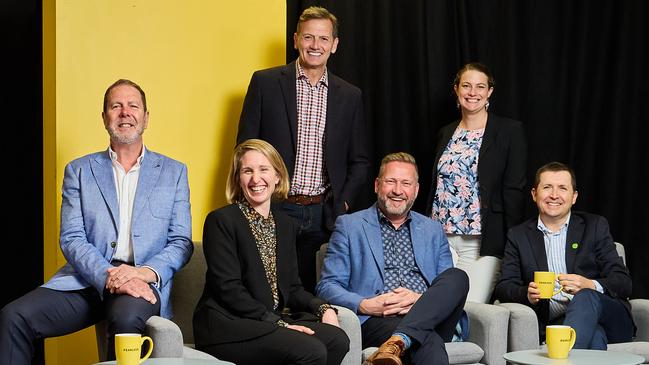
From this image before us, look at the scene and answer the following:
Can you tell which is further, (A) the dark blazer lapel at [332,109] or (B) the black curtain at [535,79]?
(B) the black curtain at [535,79]

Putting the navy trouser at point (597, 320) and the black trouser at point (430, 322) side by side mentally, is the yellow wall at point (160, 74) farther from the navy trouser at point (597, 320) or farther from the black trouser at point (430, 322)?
the navy trouser at point (597, 320)

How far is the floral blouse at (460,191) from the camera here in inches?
223

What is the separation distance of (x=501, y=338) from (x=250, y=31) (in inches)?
85.7

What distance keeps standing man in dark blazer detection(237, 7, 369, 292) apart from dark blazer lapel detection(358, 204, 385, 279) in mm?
386

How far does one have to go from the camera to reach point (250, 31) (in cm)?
579

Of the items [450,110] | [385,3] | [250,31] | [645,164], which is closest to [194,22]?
[250,31]

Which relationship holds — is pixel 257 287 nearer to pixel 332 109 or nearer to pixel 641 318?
pixel 332 109

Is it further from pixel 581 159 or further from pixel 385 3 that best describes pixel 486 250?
pixel 385 3

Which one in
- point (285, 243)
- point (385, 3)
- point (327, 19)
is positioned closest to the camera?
point (285, 243)

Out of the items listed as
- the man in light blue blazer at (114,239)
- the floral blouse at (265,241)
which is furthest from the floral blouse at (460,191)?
the man in light blue blazer at (114,239)

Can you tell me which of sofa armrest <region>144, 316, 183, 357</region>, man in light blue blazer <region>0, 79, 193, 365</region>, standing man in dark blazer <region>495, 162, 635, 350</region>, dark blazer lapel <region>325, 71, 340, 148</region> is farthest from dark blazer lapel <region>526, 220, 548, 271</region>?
sofa armrest <region>144, 316, 183, 357</region>

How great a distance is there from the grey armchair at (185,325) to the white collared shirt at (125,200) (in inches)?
13.4

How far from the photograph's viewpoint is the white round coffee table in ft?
A: 13.3

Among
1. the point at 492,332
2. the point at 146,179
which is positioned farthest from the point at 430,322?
the point at 146,179
